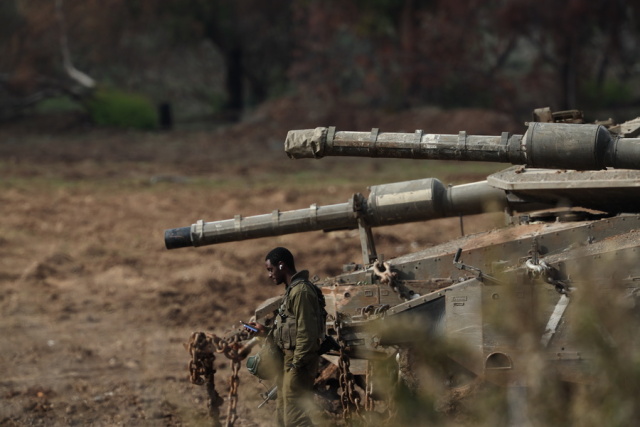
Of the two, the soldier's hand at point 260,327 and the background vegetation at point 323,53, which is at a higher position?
the background vegetation at point 323,53

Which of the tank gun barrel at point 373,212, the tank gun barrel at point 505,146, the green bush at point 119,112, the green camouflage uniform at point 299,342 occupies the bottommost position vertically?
the green camouflage uniform at point 299,342

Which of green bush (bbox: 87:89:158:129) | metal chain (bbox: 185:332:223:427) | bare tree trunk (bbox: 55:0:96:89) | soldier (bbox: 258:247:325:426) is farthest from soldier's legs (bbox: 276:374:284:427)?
bare tree trunk (bbox: 55:0:96:89)

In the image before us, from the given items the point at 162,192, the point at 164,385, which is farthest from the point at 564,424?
the point at 162,192

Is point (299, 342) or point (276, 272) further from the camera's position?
point (276, 272)

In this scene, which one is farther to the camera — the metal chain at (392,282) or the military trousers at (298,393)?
the metal chain at (392,282)

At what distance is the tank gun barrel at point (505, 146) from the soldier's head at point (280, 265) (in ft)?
2.37

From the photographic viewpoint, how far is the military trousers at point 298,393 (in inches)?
291

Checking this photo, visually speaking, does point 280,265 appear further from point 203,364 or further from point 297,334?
point 203,364

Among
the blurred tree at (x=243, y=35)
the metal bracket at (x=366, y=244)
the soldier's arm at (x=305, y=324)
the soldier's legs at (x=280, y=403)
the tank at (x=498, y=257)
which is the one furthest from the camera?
the blurred tree at (x=243, y=35)

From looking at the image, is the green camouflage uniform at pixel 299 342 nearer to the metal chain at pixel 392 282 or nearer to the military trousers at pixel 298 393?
the military trousers at pixel 298 393

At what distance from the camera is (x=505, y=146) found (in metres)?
7.07

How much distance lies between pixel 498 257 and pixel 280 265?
1576 millimetres

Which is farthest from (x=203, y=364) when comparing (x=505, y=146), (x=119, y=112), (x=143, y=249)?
(x=119, y=112)

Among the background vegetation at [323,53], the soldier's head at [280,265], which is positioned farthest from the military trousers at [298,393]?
the background vegetation at [323,53]
